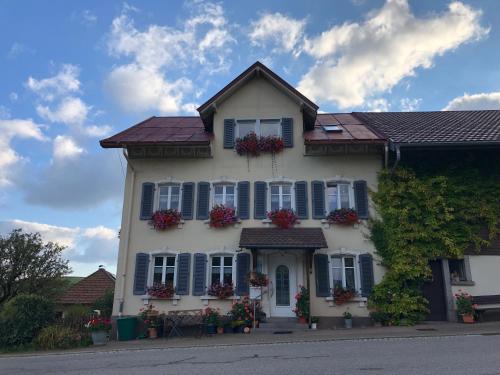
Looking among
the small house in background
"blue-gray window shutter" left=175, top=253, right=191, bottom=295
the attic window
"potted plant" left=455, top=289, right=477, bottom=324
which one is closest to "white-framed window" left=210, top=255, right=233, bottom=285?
"blue-gray window shutter" left=175, top=253, right=191, bottom=295

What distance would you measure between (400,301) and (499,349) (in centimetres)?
469

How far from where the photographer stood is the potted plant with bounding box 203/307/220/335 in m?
12.2

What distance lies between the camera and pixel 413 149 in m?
13.7

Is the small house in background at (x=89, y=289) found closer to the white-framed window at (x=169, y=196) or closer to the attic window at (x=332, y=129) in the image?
the white-framed window at (x=169, y=196)

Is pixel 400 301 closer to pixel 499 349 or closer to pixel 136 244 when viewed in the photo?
pixel 499 349

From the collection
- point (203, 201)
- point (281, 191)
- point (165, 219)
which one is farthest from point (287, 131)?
point (165, 219)

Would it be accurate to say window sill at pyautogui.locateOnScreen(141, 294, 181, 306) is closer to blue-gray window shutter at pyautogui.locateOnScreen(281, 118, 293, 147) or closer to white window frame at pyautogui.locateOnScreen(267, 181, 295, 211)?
white window frame at pyautogui.locateOnScreen(267, 181, 295, 211)

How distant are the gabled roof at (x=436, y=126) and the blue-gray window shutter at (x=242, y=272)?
650 cm

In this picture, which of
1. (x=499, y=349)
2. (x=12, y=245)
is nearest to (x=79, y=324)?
(x=12, y=245)

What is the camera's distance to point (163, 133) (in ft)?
51.0

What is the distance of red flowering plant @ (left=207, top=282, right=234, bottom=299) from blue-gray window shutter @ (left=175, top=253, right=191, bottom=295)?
2.96 feet

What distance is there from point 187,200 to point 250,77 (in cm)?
545

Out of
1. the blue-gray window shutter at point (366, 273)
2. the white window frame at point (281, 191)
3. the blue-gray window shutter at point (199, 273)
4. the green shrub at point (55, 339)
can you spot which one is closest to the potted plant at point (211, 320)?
the blue-gray window shutter at point (199, 273)

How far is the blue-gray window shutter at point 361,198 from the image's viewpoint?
45.8ft
